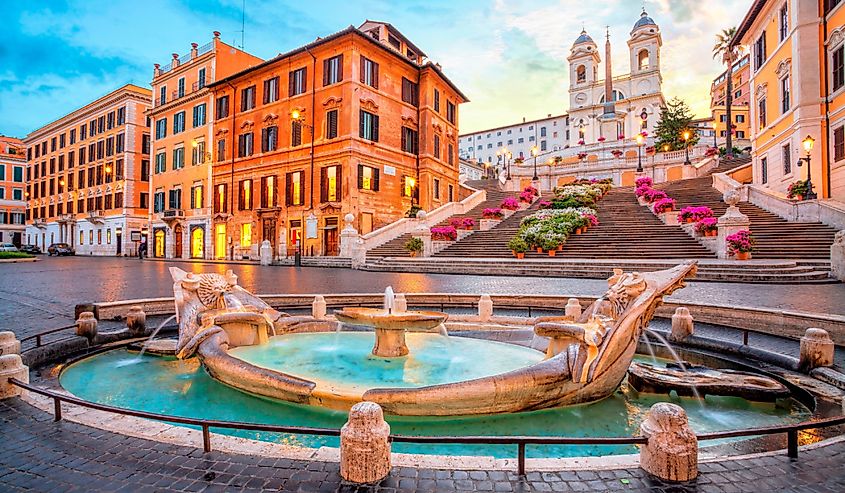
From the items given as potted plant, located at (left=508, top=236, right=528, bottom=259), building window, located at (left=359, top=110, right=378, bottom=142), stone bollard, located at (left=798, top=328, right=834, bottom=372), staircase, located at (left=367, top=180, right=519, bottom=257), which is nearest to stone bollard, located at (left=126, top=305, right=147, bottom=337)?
stone bollard, located at (left=798, top=328, right=834, bottom=372)

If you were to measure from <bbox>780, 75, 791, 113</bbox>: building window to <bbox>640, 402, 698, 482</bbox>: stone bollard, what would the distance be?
1242 inches

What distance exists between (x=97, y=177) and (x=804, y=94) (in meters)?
65.4

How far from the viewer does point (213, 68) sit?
39.2m

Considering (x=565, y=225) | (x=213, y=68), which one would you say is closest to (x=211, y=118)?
(x=213, y=68)

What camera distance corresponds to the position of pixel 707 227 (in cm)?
1961

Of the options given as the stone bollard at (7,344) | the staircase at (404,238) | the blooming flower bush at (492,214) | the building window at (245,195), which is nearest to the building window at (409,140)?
the staircase at (404,238)

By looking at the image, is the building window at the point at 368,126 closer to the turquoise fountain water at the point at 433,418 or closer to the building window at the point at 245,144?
the building window at the point at 245,144

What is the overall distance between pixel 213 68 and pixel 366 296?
3765 centimetres

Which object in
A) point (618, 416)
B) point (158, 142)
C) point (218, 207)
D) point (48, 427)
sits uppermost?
point (158, 142)

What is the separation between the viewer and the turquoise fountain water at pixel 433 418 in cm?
388

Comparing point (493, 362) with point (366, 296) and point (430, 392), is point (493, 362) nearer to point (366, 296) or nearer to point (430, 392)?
point (430, 392)

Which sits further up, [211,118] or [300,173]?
[211,118]

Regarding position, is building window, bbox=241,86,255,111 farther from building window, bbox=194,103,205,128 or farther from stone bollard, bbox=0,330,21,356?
stone bollard, bbox=0,330,21,356

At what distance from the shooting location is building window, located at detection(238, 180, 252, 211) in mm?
36219
